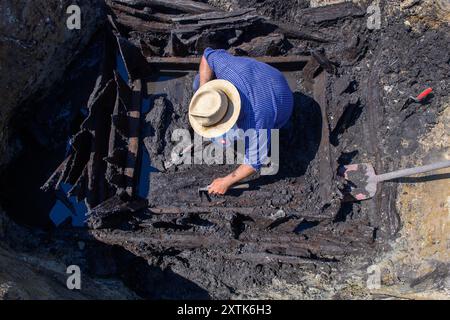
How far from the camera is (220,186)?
16.4 feet

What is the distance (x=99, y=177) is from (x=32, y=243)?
1.26 m

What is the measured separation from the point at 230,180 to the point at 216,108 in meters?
1.31

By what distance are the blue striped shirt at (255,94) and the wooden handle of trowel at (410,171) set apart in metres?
1.58

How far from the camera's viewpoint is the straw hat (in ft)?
12.7

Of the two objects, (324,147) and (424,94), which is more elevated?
(424,94)

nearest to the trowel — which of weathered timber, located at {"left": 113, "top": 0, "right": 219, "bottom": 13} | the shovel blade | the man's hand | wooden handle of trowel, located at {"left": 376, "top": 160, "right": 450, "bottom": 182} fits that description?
the shovel blade

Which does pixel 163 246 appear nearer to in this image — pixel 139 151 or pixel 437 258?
pixel 139 151

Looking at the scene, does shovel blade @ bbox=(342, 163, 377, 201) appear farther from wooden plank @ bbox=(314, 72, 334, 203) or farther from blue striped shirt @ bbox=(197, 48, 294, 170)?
blue striped shirt @ bbox=(197, 48, 294, 170)

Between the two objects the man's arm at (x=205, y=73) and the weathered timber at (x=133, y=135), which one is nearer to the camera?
the man's arm at (x=205, y=73)

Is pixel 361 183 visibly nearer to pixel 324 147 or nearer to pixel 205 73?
pixel 324 147

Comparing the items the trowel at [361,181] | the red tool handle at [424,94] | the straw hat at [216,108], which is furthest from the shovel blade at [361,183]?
the straw hat at [216,108]

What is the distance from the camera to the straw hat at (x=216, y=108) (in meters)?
3.89

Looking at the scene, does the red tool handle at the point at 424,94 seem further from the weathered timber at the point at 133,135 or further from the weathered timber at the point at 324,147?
the weathered timber at the point at 133,135

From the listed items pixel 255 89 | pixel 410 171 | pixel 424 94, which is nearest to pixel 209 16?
pixel 255 89
